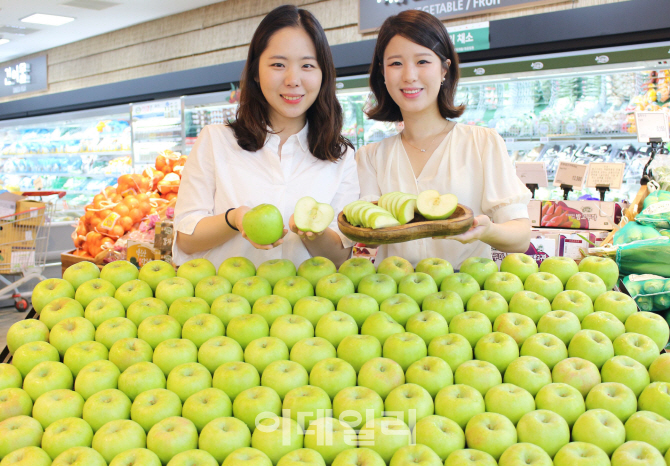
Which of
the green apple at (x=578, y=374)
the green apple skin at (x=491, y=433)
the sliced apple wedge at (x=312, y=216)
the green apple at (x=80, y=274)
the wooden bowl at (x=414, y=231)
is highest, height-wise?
the sliced apple wedge at (x=312, y=216)

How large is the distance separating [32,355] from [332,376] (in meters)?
0.71

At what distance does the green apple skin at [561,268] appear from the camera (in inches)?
59.3

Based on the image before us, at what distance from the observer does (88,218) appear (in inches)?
169

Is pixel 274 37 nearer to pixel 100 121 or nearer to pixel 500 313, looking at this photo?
pixel 500 313

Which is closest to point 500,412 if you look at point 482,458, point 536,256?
point 482,458

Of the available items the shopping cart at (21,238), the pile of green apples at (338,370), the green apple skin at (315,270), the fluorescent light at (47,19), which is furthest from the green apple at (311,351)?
the fluorescent light at (47,19)

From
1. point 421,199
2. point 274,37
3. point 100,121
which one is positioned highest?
point 100,121

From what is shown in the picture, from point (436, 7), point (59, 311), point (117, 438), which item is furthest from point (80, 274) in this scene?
point (436, 7)

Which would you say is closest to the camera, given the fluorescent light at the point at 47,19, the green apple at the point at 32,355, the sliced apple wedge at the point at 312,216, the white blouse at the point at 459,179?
the green apple at the point at 32,355

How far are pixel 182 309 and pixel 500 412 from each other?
81 centimetres

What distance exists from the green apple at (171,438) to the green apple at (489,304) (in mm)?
758

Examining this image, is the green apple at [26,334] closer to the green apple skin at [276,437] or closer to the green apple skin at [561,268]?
the green apple skin at [276,437]

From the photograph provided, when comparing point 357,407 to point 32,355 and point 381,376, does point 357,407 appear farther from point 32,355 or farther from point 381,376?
point 32,355

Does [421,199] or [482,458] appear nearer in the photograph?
[482,458]
